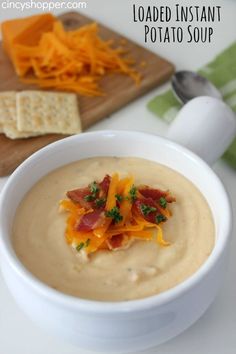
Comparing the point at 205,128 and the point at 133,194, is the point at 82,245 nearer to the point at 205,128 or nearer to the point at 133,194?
the point at 133,194

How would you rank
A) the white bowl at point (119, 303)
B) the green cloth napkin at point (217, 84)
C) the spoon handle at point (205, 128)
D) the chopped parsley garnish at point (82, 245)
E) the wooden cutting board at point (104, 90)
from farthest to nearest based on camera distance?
1. the green cloth napkin at point (217, 84)
2. the wooden cutting board at point (104, 90)
3. the spoon handle at point (205, 128)
4. the chopped parsley garnish at point (82, 245)
5. the white bowl at point (119, 303)

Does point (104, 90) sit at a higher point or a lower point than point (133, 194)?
lower

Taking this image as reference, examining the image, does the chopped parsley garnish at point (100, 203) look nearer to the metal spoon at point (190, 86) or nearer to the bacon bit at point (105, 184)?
the bacon bit at point (105, 184)

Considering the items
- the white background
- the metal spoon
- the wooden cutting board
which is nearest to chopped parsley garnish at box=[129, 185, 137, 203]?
the white background

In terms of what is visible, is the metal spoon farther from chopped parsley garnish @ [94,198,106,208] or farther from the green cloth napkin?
chopped parsley garnish @ [94,198,106,208]

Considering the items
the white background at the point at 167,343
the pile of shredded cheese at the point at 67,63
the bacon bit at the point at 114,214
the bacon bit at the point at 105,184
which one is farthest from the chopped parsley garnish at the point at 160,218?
the pile of shredded cheese at the point at 67,63

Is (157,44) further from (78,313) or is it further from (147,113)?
(78,313)

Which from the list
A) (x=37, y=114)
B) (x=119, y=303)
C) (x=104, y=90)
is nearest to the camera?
(x=119, y=303)

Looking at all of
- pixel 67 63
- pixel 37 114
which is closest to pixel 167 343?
pixel 37 114
